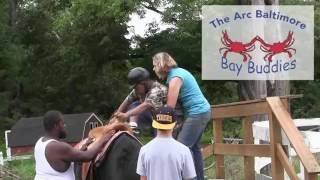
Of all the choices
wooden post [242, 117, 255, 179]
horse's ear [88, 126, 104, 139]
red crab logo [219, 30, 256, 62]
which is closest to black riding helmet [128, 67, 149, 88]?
horse's ear [88, 126, 104, 139]

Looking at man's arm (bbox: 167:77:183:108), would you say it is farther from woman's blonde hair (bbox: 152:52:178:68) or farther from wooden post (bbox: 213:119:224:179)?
wooden post (bbox: 213:119:224:179)

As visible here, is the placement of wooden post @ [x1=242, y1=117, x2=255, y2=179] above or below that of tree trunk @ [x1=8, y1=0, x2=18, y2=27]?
below

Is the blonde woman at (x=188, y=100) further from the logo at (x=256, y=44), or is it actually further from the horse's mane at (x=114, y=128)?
the logo at (x=256, y=44)

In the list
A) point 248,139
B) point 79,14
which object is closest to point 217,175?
point 248,139

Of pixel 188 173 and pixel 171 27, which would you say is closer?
pixel 188 173

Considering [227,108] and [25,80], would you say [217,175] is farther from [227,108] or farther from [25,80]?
[25,80]

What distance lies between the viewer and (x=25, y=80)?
3319 centimetres

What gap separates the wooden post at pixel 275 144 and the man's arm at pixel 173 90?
3.20ft

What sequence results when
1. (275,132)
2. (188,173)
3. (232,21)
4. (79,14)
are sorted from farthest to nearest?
(79,14)
(232,21)
(275,132)
(188,173)

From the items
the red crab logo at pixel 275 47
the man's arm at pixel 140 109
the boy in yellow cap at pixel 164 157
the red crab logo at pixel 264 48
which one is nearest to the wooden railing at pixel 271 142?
the boy in yellow cap at pixel 164 157

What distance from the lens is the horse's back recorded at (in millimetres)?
5262

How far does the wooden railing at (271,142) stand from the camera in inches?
221

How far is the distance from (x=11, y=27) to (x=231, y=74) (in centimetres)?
2234

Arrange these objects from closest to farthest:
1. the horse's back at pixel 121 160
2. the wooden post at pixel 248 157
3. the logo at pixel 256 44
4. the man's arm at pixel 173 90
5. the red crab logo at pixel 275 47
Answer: the horse's back at pixel 121 160
the man's arm at pixel 173 90
the wooden post at pixel 248 157
the red crab logo at pixel 275 47
the logo at pixel 256 44
